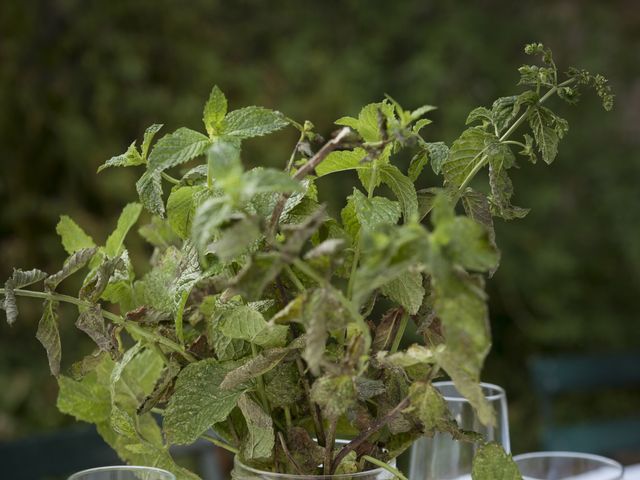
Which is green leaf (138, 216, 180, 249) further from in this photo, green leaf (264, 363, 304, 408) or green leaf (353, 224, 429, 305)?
green leaf (353, 224, 429, 305)

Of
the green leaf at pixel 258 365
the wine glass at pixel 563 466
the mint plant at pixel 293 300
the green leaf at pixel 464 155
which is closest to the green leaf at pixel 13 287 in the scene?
the mint plant at pixel 293 300

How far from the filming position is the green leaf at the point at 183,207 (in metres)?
0.45

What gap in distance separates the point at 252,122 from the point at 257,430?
153 millimetres

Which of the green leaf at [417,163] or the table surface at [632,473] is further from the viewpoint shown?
the table surface at [632,473]

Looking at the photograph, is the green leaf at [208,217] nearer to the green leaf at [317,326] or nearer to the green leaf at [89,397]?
the green leaf at [317,326]

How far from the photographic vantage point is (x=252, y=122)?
46cm

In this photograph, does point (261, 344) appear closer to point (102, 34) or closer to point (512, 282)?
point (102, 34)

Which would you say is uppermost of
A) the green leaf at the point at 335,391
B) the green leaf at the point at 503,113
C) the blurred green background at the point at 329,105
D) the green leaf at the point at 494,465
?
the blurred green background at the point at 329,105

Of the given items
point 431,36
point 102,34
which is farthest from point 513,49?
point 102,34

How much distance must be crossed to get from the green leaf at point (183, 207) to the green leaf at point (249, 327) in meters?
0.06

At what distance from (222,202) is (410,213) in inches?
4.9

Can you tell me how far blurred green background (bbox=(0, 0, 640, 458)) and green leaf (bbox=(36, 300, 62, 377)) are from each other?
165 cm

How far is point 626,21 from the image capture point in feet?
8.65

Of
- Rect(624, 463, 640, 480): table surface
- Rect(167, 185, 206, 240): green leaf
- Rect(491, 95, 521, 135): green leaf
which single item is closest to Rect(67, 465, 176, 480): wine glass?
Rect(167, 185, 206, 240): green leaf
